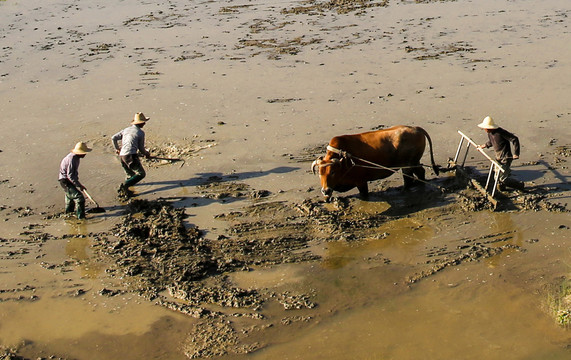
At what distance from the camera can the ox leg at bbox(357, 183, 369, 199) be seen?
38.8 ft

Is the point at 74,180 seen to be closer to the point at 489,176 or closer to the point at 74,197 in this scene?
the point at 74,197

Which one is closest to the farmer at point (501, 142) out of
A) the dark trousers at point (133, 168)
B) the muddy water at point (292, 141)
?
the muddy water at point (292, 141)

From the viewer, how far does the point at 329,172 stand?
11.6 m

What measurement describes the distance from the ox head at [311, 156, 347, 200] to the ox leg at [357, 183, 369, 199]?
0.39 metres

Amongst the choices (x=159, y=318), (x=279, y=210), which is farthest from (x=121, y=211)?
(x=159, y=318)

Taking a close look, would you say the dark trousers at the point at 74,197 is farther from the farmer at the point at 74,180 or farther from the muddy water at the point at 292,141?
the muddy water at the point at 292,141

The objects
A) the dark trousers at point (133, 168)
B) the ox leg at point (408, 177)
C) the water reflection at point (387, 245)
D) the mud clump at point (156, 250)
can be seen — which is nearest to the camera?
the mud clump at point (156, 250)

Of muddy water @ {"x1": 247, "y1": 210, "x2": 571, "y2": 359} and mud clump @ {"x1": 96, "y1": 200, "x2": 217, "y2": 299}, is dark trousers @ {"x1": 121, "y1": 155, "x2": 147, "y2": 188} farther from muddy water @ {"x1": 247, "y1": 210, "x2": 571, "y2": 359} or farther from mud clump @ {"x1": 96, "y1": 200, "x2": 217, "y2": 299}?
muddy water @ {"x1": 247, "y1": 210, "x2": 571, "y2": 359}

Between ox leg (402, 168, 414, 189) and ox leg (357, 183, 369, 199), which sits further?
ox leg (402, 168, 414, 189)

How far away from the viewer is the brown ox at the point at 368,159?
1166 centimetres

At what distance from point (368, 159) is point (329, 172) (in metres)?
0.79

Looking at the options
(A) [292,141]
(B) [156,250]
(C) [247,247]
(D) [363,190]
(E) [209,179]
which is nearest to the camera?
(B) [156,250]

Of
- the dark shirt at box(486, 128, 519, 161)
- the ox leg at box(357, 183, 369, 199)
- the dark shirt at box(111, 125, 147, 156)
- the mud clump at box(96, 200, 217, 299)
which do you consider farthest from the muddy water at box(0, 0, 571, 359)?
the dark shirt at box(486, 128, 519, 161)

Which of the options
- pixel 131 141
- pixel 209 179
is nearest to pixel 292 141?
pixel 209 179
